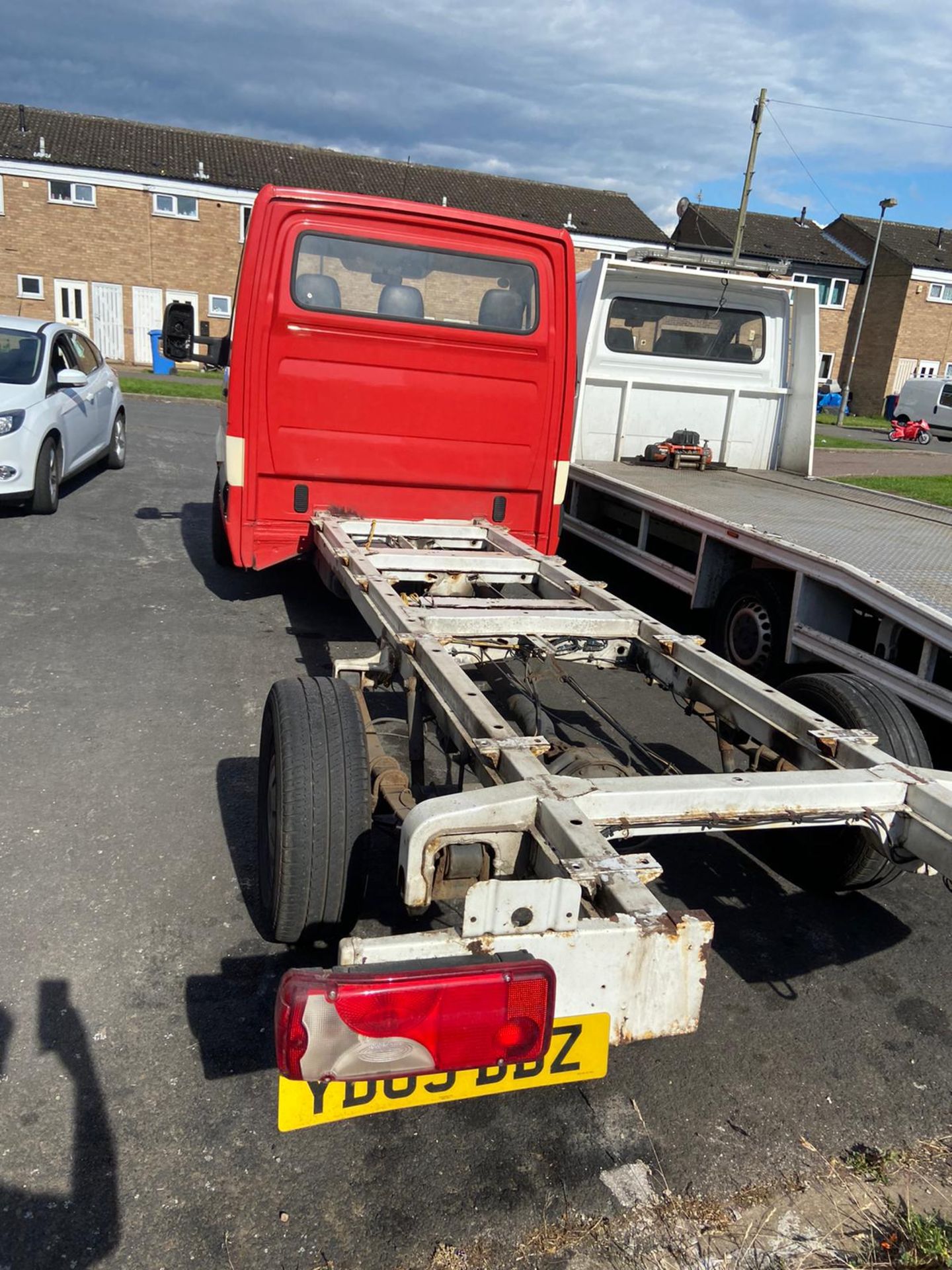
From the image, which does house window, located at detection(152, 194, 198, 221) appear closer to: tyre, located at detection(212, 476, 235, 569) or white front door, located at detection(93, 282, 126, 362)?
white front door, located at detection(93, 282, 126, 362)

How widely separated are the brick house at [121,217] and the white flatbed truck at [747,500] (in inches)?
981

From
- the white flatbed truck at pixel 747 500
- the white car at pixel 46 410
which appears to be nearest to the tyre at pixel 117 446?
the white car at pixel 46 410

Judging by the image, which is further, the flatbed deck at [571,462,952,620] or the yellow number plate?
the flatbed deck at [571,462,952,620]

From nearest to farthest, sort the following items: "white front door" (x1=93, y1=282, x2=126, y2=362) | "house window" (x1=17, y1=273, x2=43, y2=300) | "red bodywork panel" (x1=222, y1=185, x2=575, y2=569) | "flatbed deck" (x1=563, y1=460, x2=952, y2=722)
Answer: "flatbed deck" (x1=563, y1=460, x2=952, y2=722), "red bodywork panel" (x1=222, y1=185, x2=575, y2=569), "house window" (x1=17, y1=273, x2=43, y2=300), "white front door" (x1=93, y1=282, x2=126, y2=362)

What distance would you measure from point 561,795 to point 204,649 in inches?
150

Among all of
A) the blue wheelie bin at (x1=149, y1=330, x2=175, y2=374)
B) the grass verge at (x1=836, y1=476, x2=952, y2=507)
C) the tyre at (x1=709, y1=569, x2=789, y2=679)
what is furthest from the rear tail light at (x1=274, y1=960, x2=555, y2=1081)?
the blue wheelie bin at (x1=149, y1=330, x2=175, y2=374)

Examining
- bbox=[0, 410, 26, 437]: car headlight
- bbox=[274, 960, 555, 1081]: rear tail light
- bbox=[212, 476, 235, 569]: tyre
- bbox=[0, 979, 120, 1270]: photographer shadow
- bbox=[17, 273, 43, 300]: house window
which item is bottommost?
bbox=[0, 979, 120, 1270]: photographer shadow

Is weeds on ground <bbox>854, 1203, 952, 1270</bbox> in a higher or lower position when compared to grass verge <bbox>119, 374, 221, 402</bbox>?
lower

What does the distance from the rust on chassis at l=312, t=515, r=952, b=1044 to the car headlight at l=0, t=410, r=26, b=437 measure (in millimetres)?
5199

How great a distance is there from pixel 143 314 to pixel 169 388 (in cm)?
1336

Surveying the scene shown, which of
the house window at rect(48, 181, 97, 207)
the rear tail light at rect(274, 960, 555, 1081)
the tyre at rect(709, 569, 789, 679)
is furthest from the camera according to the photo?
the house window at rect(48, 181, 97, 207)

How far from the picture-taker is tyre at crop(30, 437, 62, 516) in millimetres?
8359

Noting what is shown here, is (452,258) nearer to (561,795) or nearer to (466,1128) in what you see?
(561,795)

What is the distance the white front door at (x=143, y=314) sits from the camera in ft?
106
